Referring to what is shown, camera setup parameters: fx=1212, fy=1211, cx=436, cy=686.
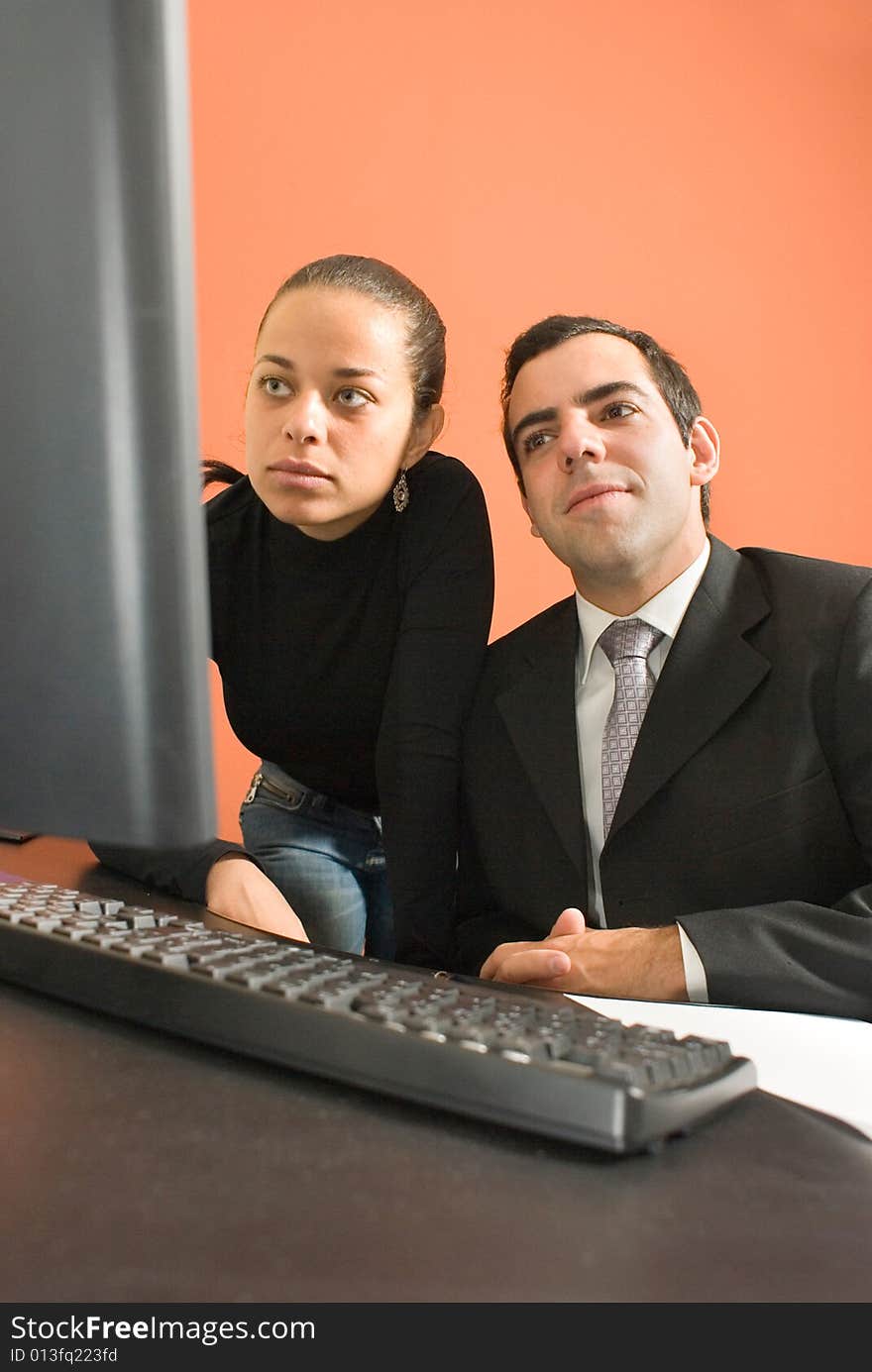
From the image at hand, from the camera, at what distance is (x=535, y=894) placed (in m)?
1.25

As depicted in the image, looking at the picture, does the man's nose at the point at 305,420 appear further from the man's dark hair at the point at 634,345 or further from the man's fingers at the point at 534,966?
the man's fingers at the point at 534,966

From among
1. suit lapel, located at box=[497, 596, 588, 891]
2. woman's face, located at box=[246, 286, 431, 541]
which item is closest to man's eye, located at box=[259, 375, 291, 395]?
woman's face, located at box=[246, 286, 431, 541]

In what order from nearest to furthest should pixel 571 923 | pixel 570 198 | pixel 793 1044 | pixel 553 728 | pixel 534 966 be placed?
pixel 793 1044, pixel 534 966, pixel 571 923, pixel 553 728, pixel 570 198

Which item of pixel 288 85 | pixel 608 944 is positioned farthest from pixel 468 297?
pixel 608 944

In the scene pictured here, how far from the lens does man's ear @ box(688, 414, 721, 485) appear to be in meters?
1.47

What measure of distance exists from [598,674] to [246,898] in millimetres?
492

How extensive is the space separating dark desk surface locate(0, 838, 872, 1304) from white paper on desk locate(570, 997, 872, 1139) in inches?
2.5

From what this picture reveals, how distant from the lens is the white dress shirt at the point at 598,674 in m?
1.27

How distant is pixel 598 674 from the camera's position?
1.34m

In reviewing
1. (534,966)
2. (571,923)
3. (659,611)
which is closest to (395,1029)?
(534,966)

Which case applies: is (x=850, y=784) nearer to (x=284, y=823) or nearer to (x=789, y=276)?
(x=284, y=823)

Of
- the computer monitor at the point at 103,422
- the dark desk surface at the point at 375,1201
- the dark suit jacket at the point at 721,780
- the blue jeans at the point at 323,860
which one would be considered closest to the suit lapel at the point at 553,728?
the dark suit jacket at the point at 721,780

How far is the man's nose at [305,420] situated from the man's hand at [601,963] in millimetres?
608

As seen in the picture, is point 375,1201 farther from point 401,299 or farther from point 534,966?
point 401,299
